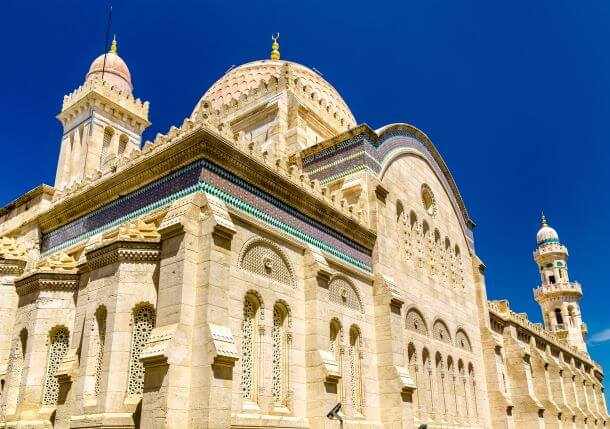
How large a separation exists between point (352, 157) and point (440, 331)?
7196 mm

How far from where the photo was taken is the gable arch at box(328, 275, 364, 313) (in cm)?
1551

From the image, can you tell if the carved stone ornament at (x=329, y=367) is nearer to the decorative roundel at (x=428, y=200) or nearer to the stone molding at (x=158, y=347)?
the stone molding at (x=158, y=347)

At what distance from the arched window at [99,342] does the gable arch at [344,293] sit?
5782 mm

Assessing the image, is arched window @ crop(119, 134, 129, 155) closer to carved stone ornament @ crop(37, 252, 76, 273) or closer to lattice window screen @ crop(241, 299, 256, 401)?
carved stone ornament @ crop(37, 252, 76, 273)

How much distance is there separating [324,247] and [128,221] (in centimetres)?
532

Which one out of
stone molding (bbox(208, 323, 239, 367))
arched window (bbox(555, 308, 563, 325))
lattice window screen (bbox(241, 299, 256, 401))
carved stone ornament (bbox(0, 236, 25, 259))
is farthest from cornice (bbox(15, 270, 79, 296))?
arched window (bbox(555, 308, 563, 325))

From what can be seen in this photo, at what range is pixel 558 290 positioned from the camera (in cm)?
4825

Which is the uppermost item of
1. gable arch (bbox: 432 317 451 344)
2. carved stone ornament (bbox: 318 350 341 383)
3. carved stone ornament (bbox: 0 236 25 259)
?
carved stone ornament (bbox: 0 236 25 259)

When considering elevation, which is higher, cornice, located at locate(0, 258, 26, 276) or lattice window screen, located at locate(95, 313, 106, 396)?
cornice, located at locate(0, 258, 26, 276)

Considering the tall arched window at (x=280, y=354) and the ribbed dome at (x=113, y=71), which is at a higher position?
the ribbed dome at (x=113, y=71)

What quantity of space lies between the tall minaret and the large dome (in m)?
30.5

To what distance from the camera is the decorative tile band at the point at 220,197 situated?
12.8 m

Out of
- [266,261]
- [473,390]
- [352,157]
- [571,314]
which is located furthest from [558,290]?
[266,261]

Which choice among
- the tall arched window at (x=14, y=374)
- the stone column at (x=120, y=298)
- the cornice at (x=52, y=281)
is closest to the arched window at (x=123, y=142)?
the cornice at (x=52, y=281)
